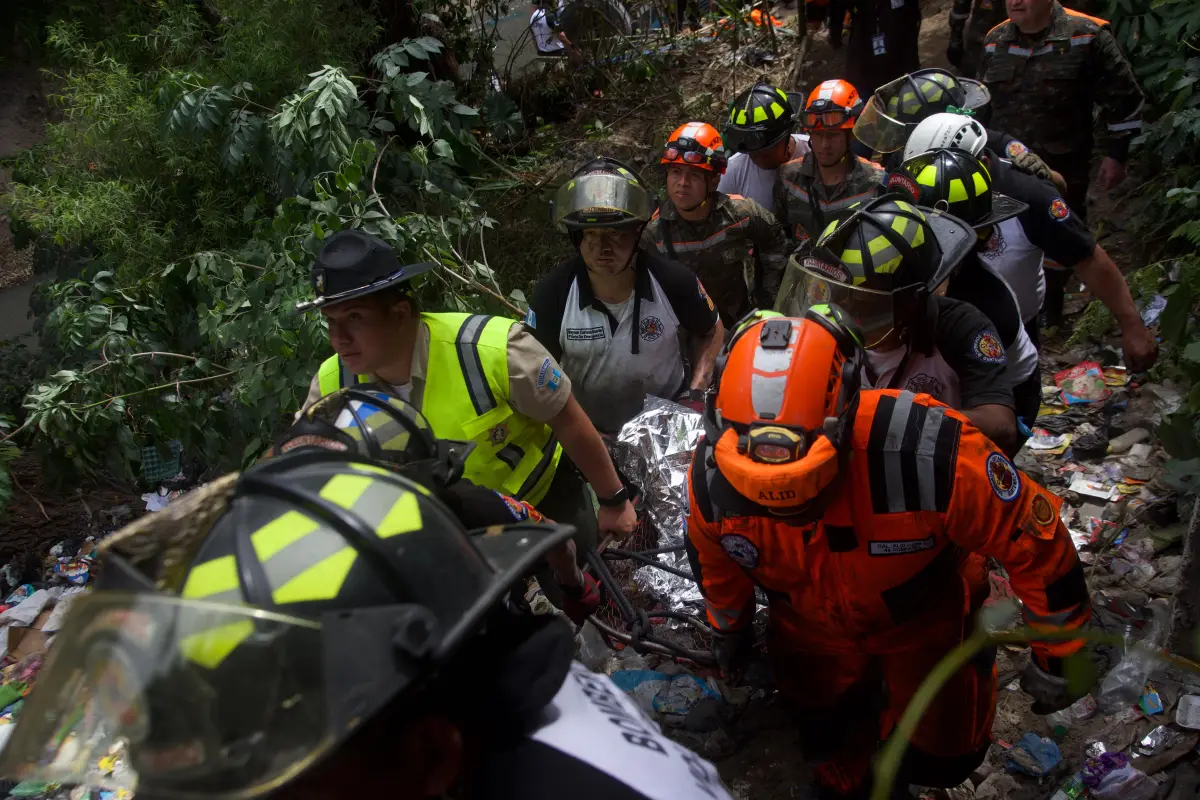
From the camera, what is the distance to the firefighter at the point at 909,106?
14.3 ft

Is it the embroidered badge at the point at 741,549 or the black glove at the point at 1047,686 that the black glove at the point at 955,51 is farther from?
the embroidered badge at the point at 741,549

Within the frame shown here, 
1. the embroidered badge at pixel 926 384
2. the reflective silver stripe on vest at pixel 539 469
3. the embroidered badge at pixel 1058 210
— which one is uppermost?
the embroidered badge at pixel 1058 210

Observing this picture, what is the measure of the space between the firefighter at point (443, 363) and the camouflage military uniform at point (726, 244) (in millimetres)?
1867

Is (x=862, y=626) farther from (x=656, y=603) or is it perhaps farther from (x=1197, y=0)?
(x=1197, y=0)

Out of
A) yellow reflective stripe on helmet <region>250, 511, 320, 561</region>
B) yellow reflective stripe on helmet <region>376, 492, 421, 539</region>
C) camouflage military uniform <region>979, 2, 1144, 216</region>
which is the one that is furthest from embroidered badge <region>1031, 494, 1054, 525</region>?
camouflage military uniform <region>979, 2, 1144, 216</region>

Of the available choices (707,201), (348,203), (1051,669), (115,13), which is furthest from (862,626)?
(115,13)

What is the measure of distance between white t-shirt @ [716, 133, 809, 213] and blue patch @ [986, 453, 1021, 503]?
311 cm

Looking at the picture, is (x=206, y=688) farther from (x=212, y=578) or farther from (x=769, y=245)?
(x=769, y=245)

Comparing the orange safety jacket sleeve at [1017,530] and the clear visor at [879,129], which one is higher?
the clear visor at [879,129]

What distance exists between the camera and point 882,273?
249cm

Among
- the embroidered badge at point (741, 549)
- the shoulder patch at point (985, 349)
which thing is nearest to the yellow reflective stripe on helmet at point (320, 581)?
the embroidered badge at point (741, 549)

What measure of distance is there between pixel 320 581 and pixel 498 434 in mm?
1668

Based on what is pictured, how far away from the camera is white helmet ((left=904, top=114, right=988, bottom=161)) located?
350 centimetres

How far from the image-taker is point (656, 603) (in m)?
3.15
